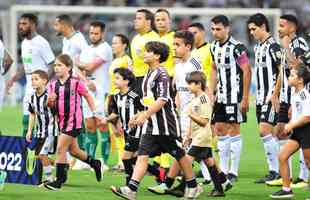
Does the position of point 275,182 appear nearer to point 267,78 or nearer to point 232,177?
point 232,177

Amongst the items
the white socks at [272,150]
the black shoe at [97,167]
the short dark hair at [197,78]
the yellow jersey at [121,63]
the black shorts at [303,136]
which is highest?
the yellow jersey at [121,63]

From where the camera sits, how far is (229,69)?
13.8 m

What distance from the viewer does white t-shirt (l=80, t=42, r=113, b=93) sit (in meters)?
15.5

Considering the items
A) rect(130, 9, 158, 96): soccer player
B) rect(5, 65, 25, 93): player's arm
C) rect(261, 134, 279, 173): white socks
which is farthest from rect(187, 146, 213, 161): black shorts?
rect(5, 65, 25, 93): player's arm

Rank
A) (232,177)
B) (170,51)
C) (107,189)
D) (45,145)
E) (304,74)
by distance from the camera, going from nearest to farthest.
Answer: (304,74) → (107,189) → (45,145) → (232,177) → (170,51)

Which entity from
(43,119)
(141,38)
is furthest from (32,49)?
(43,119)

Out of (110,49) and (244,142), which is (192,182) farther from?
(244,142)

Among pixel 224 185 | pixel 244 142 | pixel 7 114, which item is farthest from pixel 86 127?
pixel 7 114

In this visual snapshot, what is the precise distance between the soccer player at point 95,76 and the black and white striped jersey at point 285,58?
310 centimetres

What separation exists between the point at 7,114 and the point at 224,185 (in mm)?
12500

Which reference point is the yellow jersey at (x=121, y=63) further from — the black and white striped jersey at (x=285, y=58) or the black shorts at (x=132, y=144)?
the black and white striped jersey at (x=285, y=58)

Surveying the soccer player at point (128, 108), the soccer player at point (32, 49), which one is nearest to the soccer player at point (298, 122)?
the soccer player at point (128, 108)

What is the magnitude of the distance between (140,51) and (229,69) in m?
1.58

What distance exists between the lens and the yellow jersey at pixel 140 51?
1477cm
